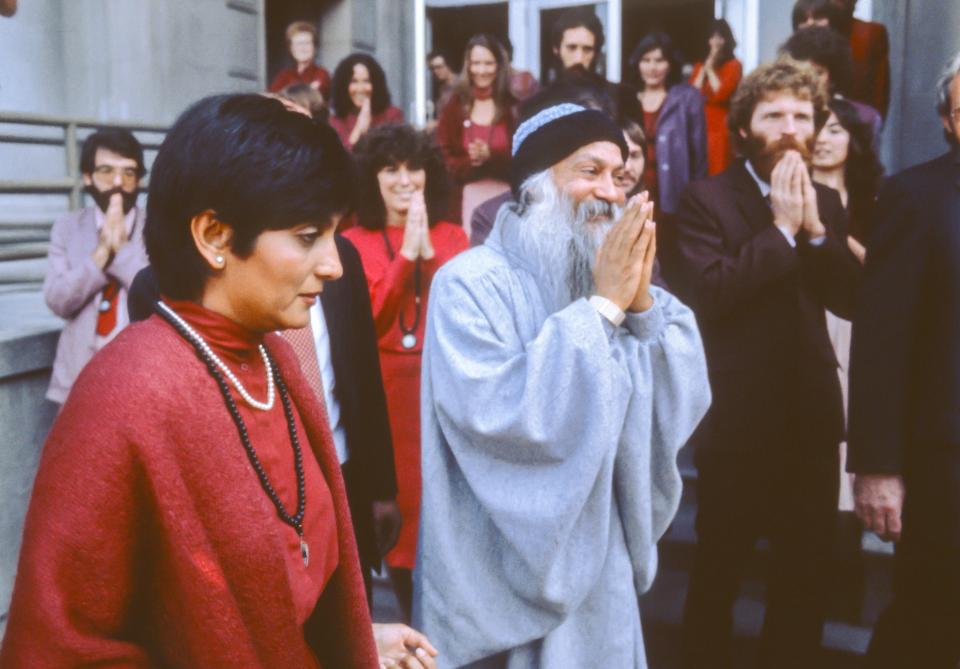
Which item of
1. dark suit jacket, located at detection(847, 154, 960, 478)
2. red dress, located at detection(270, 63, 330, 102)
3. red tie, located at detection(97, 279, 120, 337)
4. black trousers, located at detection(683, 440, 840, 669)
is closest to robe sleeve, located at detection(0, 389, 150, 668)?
dark suit jacket, located at detection(847, 154, 960, 478)

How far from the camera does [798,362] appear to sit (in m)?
3.39

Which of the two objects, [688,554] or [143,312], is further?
[688,554]

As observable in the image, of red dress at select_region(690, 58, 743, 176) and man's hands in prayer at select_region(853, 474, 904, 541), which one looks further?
red dress at select_region(690, 58, 743, 176)

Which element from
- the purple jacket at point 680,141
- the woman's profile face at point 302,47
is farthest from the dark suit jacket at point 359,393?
the woman's profile face at point 302,47

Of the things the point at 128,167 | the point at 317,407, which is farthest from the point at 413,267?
the point at 317,407

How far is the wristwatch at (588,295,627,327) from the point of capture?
2.39m

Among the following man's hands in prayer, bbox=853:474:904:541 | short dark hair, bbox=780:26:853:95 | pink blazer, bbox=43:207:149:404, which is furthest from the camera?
short dark hair, bbox=780:26:853:95

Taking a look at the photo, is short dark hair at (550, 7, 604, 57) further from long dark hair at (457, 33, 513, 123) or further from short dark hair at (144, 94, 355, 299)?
short dark hair at (144, 94, 355, 299)

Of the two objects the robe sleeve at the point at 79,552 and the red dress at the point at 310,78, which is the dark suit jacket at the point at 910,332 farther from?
the red dress at the point at 310,78

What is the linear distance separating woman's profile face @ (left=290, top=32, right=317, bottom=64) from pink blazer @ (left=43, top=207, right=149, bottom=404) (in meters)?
3.88

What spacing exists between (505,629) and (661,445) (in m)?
0.53

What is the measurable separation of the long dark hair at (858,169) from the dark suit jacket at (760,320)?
1036mm

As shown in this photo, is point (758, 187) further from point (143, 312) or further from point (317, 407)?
point (317, 407)

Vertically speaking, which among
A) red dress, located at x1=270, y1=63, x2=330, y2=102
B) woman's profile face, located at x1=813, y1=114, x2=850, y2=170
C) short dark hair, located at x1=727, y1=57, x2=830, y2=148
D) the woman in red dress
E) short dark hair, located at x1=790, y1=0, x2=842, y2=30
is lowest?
woman's profile face, located at x1=813, y1=114, x2=850, y2=170
